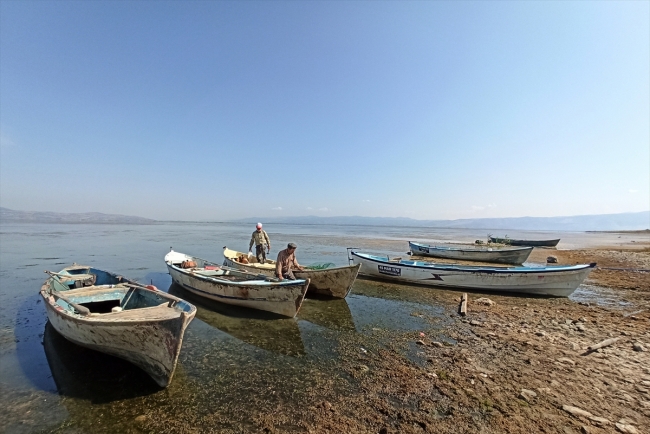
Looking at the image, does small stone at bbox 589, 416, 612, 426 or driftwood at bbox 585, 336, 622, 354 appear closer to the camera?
small stone at bbox 589, 416, 612, 426

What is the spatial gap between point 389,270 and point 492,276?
4.72m

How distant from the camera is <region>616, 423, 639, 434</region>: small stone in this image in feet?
13.8

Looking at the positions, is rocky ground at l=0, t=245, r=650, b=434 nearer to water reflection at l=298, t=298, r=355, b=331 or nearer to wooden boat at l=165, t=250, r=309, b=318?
water reflection at l=298, t=298, r=355, b=331

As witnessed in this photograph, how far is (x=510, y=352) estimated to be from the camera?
22.8 ft

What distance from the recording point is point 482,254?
23578mm

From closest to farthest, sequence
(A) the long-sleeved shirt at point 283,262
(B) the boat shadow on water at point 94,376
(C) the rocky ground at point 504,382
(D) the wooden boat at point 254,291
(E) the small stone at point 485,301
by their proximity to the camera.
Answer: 1. (C) the rocky ground at point 504,382
2. (B) the boat shadow on water at point 94,376
3. (D) the wooden boat at point 254,291
4. (A) the long-sleeved shirt at point 283,262
5. (E) the small stone at point 485,301

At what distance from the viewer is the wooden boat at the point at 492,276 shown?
12211 millimetres

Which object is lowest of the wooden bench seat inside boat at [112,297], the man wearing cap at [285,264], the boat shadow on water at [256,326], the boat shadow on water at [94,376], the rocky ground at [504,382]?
the boat shadow on water at [256,326]

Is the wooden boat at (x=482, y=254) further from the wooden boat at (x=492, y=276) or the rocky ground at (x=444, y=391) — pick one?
the rocky ground at (x=444, y=391)

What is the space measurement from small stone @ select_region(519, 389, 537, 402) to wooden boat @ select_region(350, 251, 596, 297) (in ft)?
28.2

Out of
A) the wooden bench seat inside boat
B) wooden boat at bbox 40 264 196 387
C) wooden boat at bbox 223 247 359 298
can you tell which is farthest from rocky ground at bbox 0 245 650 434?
wooden boat at bbox 223 247 359 298

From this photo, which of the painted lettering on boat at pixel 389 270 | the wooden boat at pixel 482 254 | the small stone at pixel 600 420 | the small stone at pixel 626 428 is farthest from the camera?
the wooden boat at pixel 482 254

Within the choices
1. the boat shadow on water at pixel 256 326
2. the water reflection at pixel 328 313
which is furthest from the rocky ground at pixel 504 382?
the water reflection at pixel 328 313

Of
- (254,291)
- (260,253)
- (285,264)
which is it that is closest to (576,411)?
(254,291)
